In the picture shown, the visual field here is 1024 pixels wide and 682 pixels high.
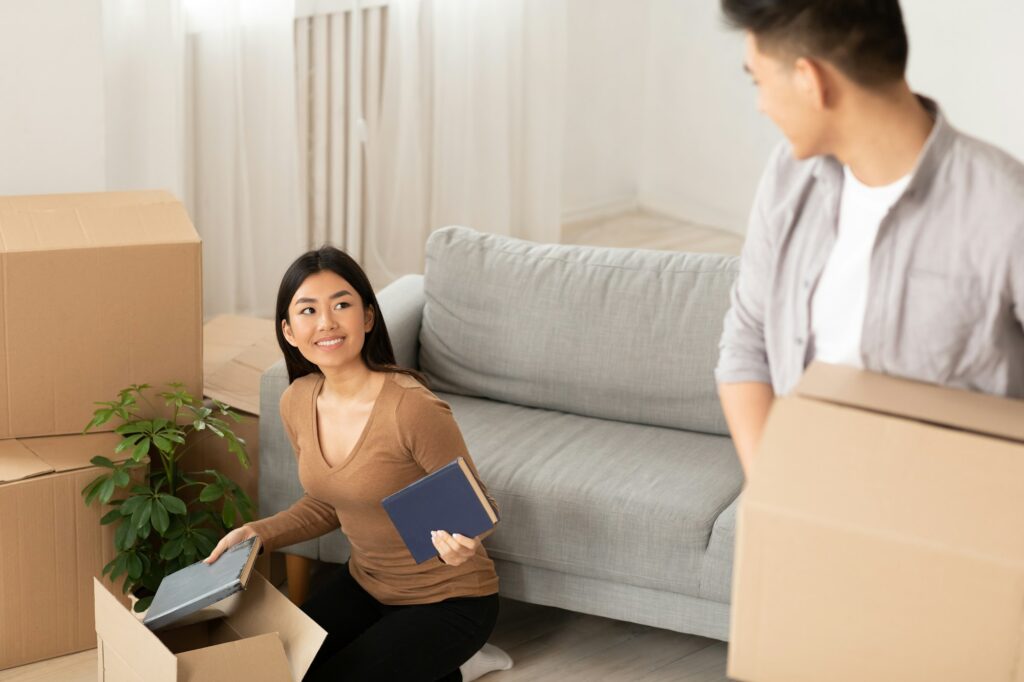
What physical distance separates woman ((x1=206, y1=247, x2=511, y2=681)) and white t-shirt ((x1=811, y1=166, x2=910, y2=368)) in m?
0.96

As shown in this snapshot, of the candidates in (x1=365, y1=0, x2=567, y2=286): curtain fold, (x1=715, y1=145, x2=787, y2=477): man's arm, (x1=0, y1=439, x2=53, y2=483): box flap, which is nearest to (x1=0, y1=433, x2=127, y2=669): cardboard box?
(x1=0, y1=439, x2=53, y2=483): box flap

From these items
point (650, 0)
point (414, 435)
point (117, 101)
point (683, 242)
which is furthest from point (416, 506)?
point (650, 0)

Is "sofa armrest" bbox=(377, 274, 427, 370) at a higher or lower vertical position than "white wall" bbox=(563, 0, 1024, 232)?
lower

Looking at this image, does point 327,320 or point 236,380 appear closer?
point 327,320

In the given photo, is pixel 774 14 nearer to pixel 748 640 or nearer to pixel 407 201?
pixel 748 640

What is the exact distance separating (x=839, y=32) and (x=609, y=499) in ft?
4.50

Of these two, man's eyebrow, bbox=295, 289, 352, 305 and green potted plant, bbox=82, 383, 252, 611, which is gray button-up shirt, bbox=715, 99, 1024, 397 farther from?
green potted plant, bbox=82, 383, 252, 611

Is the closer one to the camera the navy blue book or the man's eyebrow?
the navy blue book

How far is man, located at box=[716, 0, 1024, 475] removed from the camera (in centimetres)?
115

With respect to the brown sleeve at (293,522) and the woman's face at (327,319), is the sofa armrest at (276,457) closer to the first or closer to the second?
the brown sleeve at (293,522)

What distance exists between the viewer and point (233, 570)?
206 centimetres

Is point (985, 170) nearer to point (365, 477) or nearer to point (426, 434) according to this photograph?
point (426, 434)

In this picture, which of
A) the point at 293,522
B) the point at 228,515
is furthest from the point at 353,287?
the point at 228,515

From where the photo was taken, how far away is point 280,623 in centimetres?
212
